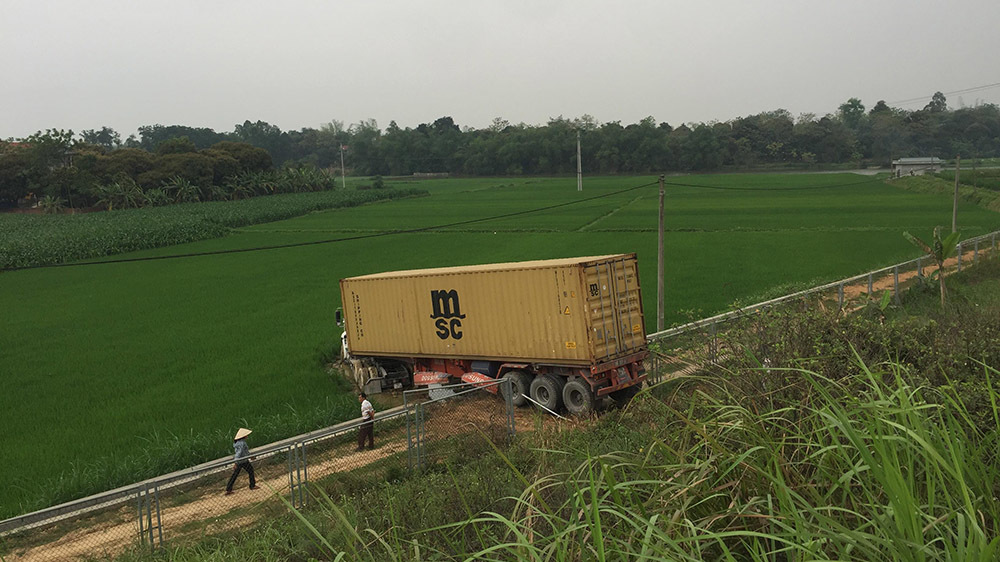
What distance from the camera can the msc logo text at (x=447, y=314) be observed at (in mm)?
17906

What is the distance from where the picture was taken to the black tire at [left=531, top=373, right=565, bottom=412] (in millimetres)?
16391

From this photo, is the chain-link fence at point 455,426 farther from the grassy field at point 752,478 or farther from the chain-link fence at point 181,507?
the chain-link fence at point 181,507

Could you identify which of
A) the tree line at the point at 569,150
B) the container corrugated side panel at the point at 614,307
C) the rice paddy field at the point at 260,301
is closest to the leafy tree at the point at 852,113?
the tree line at the point at 569,150

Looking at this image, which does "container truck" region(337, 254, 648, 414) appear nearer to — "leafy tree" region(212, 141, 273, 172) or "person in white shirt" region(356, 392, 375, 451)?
"person in white shirt" region(356, 392, 375, 451)

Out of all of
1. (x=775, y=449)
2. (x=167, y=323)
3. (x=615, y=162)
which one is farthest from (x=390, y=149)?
(x=775, y=449)

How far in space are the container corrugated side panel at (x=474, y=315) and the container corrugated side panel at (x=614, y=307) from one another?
12.1 inches

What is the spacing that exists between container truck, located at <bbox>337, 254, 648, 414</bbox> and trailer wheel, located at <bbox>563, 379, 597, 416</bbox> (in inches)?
0.9

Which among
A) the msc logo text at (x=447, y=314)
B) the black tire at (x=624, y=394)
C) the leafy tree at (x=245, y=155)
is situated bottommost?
the black tire at (x=624, y=394)

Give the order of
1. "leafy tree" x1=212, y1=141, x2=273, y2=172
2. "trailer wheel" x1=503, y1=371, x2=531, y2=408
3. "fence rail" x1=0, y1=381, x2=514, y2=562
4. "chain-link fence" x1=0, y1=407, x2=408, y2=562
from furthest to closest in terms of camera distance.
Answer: "leafy tree" x1=212, y1=141, x2=273, y2=172 < "trailer wheel" x1=503, y1=371, x2=531, y2=408 < "fence rail" x1=0, y1=381, x2=514, y2=562 < "chain-link fence" x1=0, y1=407, x2=408, y2=562

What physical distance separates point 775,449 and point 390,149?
149338 mm

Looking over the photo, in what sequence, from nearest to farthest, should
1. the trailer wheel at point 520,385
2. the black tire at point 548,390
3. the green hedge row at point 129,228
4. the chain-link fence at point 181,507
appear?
the chain-link fence at point 181,507 → the black tire at point 548,390 → the trailer wheel at point 520,385 → the green hedge row at point 129,228

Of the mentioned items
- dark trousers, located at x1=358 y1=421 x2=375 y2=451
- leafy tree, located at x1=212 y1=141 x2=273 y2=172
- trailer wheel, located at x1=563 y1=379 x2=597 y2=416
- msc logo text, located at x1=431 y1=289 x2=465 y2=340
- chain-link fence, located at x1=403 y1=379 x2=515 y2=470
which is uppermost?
leafy tree, located at x1=212 y1=141 x2=273 y2=172

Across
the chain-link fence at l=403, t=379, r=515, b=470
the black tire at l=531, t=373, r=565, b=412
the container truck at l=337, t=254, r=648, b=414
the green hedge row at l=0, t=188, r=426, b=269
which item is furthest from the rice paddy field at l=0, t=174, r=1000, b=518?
the chain-link fence at l=403, t=379, r=515, b=470

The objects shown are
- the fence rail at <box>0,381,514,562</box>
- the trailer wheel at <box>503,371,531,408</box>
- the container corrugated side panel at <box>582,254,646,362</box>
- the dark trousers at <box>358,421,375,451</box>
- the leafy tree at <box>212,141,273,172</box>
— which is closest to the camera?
the fence rail at <box>0,381,514,562</box>
